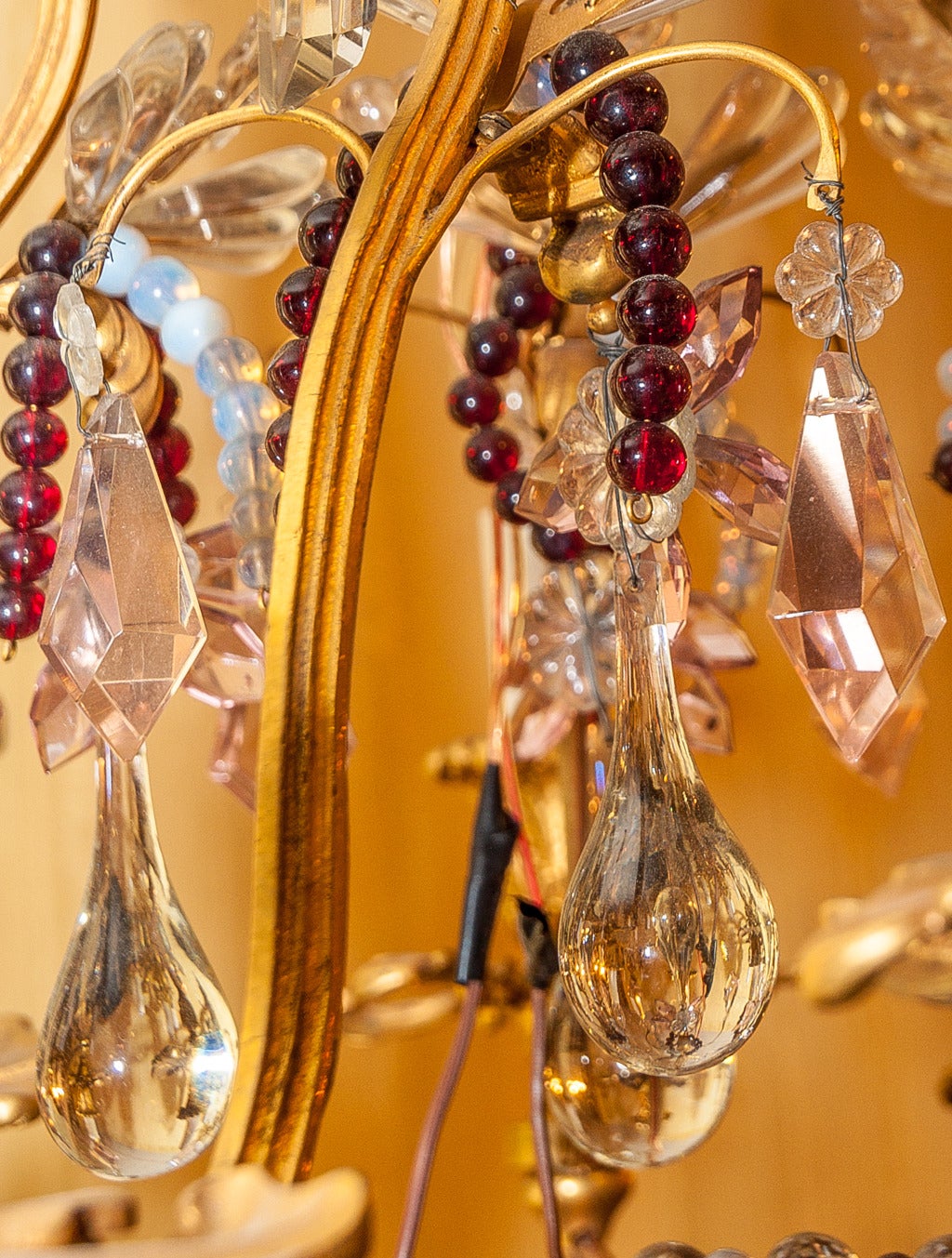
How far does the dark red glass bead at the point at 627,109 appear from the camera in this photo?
305 millimetres

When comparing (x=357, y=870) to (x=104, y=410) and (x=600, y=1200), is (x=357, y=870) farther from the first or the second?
(x=104, y=410)

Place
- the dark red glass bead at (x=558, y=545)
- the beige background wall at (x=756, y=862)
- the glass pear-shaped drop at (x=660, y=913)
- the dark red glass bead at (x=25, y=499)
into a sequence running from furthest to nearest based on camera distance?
the beige background wall at (x=756, y=862)
the dark red glass bead at (x=558, y=545)
the dark red glass bead at (x=25, y=499)
the glass pear-shaped drop at (x=660, y=913)

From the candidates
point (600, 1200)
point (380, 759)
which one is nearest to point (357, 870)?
point (380, 759)

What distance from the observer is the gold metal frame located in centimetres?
33

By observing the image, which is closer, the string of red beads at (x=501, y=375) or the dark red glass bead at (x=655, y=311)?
the dark red glass bead at (x=655, y=311)

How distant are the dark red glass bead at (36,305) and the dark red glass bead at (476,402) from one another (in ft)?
0.53

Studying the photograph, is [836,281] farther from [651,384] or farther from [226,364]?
[226,364]

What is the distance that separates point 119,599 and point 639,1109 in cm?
20

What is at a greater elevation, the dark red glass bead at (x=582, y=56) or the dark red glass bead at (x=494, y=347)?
the dark red glass bead at (x=582, y=56)

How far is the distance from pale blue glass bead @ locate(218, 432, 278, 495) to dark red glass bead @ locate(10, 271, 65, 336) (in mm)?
87

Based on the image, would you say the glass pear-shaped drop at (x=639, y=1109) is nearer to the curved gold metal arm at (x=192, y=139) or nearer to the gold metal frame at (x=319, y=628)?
the gold metal frame at (x=319, y=628)

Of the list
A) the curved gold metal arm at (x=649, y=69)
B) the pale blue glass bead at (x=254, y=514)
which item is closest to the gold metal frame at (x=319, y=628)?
the curved gold metal arm at (x=649, y=69)

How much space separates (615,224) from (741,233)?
334 millimetres

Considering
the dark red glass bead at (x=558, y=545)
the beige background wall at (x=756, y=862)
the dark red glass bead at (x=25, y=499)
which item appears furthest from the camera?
the beige background wall at (x=756, y=862)
